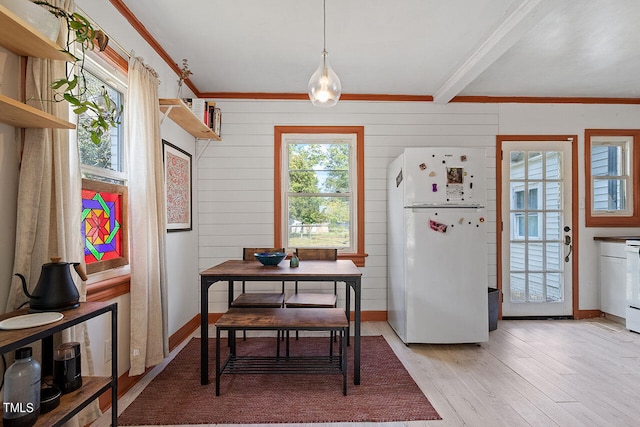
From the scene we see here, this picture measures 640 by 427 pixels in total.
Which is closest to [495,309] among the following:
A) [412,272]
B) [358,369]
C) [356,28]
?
[412,272]

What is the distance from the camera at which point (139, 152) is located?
2.34 metres

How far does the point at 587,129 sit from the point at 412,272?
2874 millimetres

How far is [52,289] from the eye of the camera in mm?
1404

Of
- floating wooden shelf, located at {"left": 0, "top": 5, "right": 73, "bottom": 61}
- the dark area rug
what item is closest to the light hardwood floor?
the dark area rug

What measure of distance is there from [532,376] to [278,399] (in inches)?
73.9

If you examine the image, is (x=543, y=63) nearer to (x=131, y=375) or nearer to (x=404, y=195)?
(x=404, y=195)

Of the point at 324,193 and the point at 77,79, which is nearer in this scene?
the point at 77,79

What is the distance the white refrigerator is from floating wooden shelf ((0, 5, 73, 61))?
258cm

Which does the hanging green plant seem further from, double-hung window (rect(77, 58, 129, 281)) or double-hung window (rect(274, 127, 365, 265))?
double-hung window (rect(274, 127, 365, 265))

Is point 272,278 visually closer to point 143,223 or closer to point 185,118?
point 143,223

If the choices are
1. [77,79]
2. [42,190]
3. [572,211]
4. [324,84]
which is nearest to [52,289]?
[42,190]

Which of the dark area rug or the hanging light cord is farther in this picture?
the hanging light cord

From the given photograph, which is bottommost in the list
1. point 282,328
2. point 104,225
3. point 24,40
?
point 282,328

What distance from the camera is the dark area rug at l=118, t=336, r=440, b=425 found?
2.04m
